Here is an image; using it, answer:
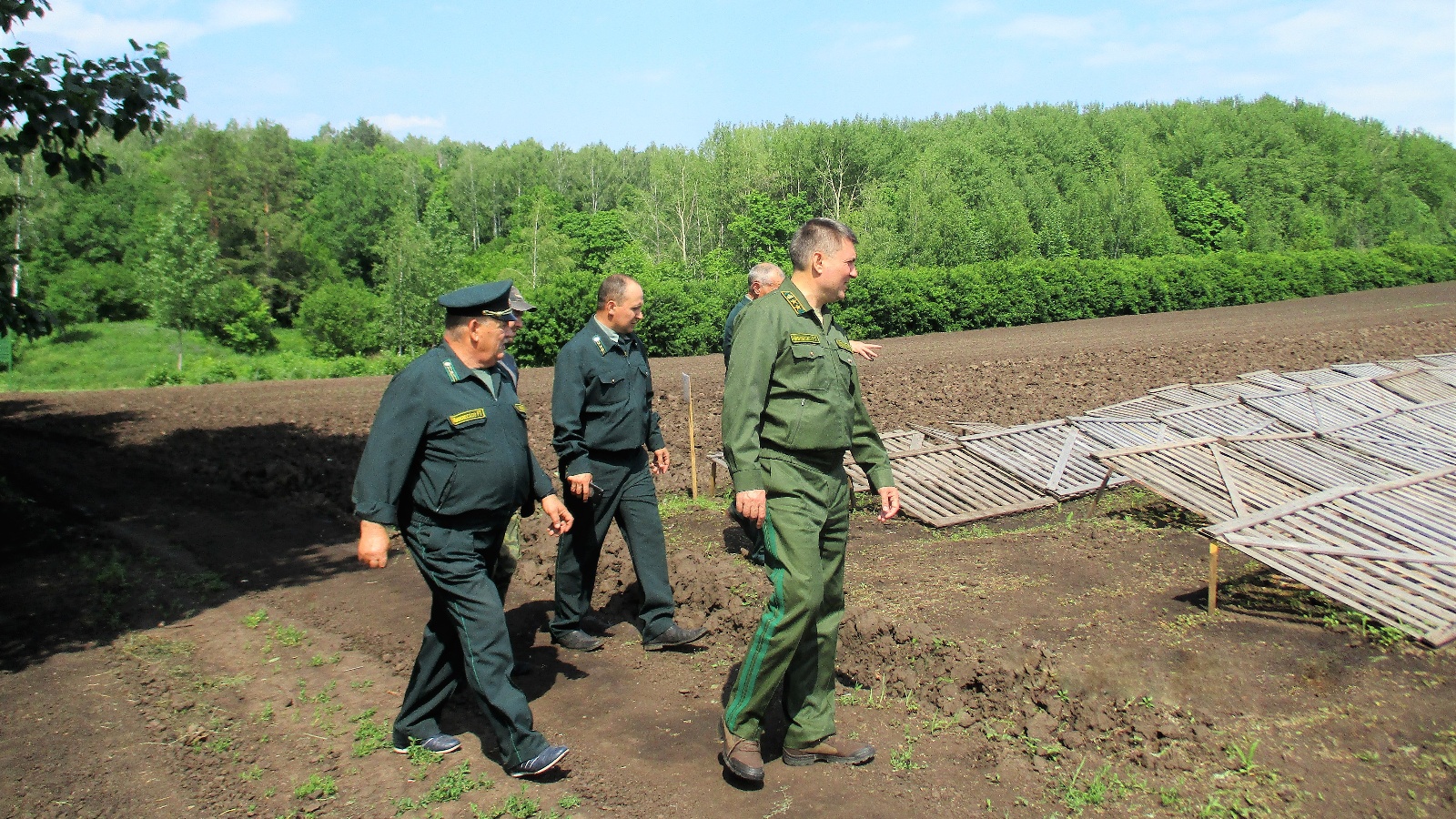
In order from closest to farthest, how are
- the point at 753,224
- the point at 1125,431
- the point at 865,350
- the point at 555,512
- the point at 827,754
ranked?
the point at 827,754
the point at 555,512
the point at 865,350
the point at 1125,431
the point at 753,224

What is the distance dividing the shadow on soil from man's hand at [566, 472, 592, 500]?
3.04 metres

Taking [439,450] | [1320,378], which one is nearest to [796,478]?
[439,450]

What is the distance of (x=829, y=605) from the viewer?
4.17 m

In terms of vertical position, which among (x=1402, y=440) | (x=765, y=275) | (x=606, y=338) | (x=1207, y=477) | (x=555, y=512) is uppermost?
(x=765, y=275)

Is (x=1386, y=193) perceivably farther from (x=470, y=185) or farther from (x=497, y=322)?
(x=497, y=322)

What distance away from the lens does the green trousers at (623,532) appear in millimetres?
5797

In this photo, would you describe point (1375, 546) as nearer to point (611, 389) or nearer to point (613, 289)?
point (611, 389)

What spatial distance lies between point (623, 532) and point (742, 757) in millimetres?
2027

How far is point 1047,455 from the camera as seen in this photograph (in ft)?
30.6

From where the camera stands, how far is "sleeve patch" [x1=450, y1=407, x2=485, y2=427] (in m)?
4.15

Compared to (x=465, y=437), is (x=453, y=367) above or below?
above

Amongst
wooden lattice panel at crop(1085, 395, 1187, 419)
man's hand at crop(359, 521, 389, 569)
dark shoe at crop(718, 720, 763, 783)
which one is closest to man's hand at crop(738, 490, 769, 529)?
dark shoe at crop(718, 720, 763, 783)

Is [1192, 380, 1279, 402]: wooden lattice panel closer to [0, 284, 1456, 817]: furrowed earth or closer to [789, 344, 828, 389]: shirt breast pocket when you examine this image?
[0, 284, 1456, 817]: furrowed earth

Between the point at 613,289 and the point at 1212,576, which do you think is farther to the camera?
the point at 613,289
